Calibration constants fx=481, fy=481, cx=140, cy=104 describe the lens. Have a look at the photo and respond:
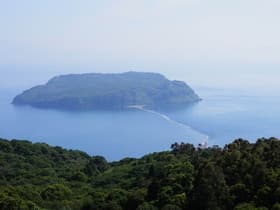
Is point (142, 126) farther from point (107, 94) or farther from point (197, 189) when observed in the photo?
point (197, 189)

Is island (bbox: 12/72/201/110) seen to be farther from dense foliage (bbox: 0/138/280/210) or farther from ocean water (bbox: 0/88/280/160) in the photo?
dense foliage (bbox: 0/138/280/210)

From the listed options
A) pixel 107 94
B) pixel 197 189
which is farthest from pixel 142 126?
pixel 197 189

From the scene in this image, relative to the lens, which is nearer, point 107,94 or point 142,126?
point 142,126

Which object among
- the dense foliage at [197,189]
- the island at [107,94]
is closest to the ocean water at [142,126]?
the island at [107,94]

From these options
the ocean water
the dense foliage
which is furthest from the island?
the dense foliage

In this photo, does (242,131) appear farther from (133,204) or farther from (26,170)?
(133,204)

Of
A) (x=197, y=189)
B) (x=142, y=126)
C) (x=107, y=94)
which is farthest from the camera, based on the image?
(x=107, y=94)

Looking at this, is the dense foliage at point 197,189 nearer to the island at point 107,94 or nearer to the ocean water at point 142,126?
the ocean water at point 142,126

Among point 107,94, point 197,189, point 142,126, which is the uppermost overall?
Answer: point 107,94
